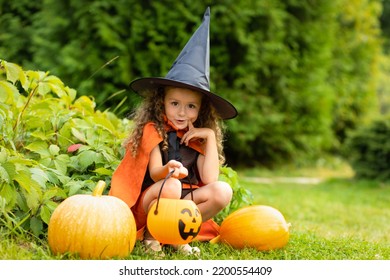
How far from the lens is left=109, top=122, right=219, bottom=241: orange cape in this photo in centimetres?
322

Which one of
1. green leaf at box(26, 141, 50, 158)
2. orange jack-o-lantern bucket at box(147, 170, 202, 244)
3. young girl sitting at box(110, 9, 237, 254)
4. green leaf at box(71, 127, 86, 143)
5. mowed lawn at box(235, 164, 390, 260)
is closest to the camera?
orange jack-o-lantern bucket at box(147, 170, 202, 244)

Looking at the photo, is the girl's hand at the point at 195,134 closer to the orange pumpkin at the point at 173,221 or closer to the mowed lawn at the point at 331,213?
the orange pumpkin at the point at 173,221

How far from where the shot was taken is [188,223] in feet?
9.45

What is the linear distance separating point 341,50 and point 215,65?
333 centimetres

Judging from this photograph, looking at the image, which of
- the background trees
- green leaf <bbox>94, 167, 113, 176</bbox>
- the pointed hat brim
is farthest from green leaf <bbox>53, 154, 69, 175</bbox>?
the background trees

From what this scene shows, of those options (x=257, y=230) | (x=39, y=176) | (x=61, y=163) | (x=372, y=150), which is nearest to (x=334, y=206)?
(x=372, y=150)

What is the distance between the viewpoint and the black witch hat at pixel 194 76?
10.5 ft

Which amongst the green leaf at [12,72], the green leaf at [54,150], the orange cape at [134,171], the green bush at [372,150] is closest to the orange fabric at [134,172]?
the orange cape at [134,171]

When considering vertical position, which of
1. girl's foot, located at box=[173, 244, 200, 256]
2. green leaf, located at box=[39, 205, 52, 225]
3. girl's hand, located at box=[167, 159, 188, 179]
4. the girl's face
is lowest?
girl's foot, located at box=[173, 244, 200, 256]

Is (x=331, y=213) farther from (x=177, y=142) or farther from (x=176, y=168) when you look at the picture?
(x=176, y=168)

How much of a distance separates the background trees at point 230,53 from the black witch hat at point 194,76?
3610 millimetres

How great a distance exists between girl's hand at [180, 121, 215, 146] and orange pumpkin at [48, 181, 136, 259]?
625 mm

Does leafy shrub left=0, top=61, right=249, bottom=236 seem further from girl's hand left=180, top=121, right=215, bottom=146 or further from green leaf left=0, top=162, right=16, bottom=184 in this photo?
girl's hand left=180, top=121, right=215, bottom=146
